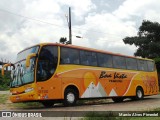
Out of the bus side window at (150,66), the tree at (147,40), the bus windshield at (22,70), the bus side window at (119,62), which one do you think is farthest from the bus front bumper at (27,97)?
the tree at (147,40)

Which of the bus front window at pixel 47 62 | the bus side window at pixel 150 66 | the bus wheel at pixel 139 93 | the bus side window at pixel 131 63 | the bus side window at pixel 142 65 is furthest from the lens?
the bus side window at pixel 150 66

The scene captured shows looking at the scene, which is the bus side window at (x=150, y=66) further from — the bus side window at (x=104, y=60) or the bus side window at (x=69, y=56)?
the bus side window at (x=69, y=56)

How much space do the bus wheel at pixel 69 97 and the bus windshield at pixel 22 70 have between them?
2.24 m

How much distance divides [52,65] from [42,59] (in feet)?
2.04

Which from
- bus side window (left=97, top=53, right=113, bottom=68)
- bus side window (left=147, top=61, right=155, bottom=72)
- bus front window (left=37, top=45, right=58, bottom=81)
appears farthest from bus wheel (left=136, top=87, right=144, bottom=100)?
bus front window (left=37, top=45, right=58, bottom=81)

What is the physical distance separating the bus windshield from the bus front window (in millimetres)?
326

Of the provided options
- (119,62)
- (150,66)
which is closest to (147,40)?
(150,66)

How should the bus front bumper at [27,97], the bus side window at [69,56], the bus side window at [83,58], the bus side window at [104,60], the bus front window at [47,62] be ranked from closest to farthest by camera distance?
the bus front bumper at [27,97] → the bus front window at [47,62] → the bus side window at [69,56] → the bus side window at [83,58] → the bus side window at [104,60]

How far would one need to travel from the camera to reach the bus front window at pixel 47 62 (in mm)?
17547

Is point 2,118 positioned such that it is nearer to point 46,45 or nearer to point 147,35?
point 46,45

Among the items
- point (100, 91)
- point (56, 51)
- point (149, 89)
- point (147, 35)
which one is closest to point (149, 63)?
point (149, 89)

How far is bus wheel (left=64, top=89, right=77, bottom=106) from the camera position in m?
18.7

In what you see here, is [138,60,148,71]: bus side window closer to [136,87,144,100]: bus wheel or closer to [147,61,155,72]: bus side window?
[147,61,155,72]: bus side window

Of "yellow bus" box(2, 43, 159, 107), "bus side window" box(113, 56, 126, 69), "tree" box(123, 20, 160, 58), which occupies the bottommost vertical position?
"yellow bus" box(2, 43, 159, 107)
